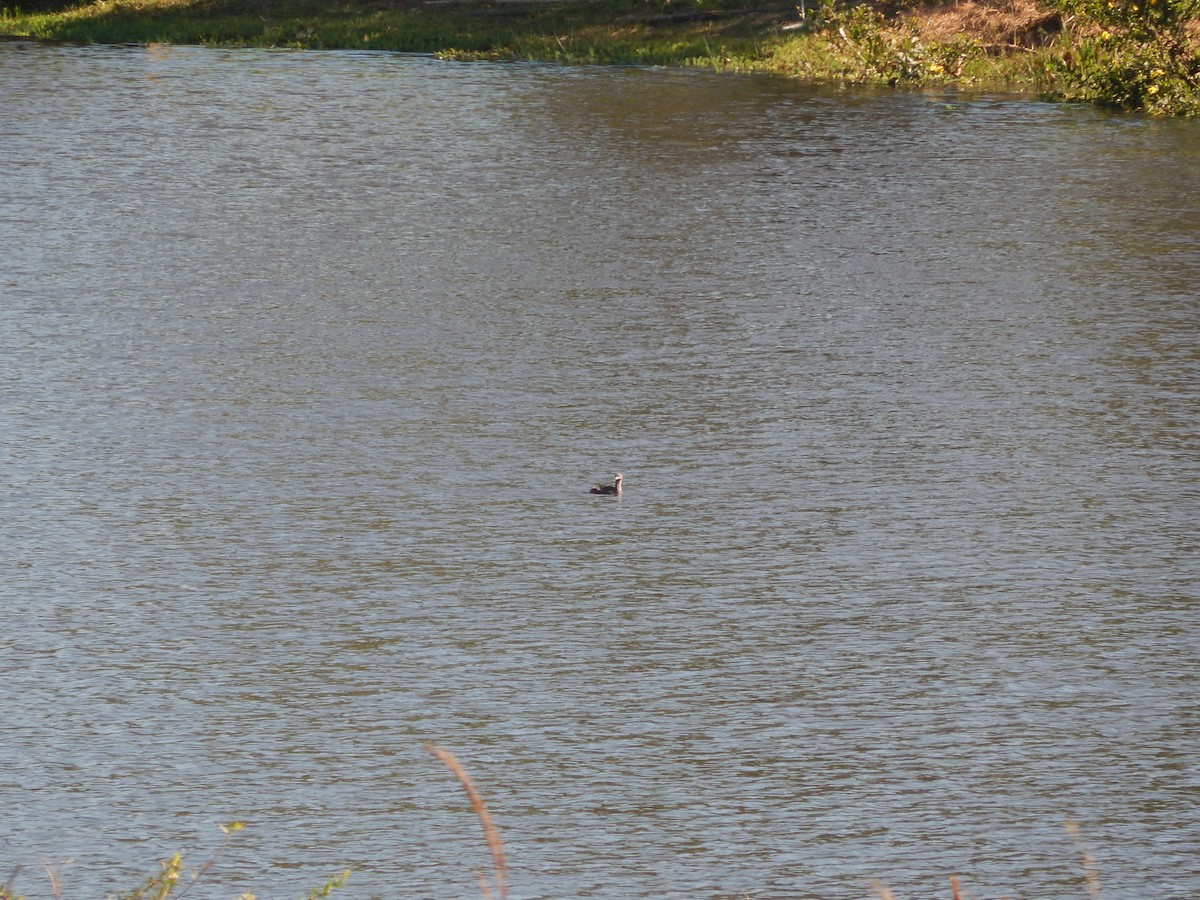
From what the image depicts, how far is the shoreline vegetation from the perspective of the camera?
25422 millimetres

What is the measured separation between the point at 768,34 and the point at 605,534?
73.9ft

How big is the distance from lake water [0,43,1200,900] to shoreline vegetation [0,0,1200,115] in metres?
6.48

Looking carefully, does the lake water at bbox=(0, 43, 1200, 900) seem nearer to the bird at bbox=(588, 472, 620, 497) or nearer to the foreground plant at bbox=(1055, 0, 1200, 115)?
the bird at bbox=(588, 472, 620, 497)

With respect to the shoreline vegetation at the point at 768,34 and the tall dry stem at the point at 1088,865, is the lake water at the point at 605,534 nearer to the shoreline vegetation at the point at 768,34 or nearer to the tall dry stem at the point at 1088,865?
the tall dry stem at the point at 1088,865

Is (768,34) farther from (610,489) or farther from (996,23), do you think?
(610,489)

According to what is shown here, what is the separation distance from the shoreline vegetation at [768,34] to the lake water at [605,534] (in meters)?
6.48

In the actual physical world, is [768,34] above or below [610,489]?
above

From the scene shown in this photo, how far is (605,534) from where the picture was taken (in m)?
9.74

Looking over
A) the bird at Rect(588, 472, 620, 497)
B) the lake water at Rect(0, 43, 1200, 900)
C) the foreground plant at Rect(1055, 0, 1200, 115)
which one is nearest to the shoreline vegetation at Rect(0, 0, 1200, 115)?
the foreground plant at Rect(1055, 0, 1200, 115)

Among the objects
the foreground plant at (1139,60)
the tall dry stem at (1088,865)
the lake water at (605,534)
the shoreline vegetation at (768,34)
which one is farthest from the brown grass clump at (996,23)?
the tall dry stem at (1088,865)

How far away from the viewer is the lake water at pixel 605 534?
680cm

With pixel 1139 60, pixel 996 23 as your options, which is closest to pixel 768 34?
pixel 996 23

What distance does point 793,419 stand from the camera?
11789mm

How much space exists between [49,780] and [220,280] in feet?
28.9
